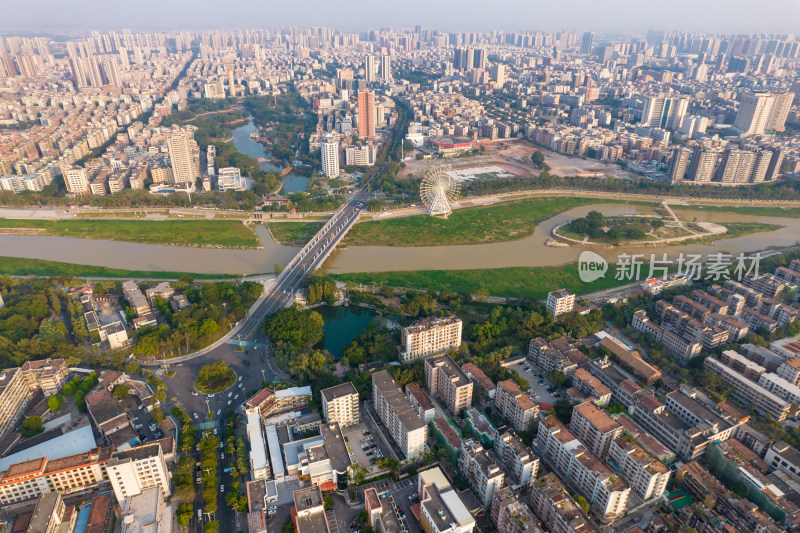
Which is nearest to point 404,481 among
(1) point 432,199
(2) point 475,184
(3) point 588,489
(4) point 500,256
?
(3) point 588,489

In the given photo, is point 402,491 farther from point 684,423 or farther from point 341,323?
point 341,323

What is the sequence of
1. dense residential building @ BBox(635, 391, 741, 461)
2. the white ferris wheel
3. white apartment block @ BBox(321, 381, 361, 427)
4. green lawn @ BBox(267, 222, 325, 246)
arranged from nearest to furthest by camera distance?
dense residential building @ BBox(635, 391, 741, 461)
white apartment block @ BBox(321, 381, 361, 427)
green lawn @ BBox(267, 222, 325, 246)
the white ferris wheel

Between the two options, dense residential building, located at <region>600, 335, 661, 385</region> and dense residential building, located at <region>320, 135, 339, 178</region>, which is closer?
dense residential building, located at <region>600, 335, 661, 385</region>

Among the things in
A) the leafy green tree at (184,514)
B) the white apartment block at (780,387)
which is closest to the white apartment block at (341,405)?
the leafy green tree at (184,514)

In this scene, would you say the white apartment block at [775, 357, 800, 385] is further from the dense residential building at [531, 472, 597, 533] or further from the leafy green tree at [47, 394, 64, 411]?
the leafy green tree at [47, 394, 64, 411]

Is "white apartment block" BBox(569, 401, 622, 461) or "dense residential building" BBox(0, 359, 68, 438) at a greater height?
"white apartment block" BBox(569, 401, 622, 461)

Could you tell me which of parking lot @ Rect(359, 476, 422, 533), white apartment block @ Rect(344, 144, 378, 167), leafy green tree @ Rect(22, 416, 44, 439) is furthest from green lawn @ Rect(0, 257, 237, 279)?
white apartment block @ Rect(344, 144, 378, 167)
